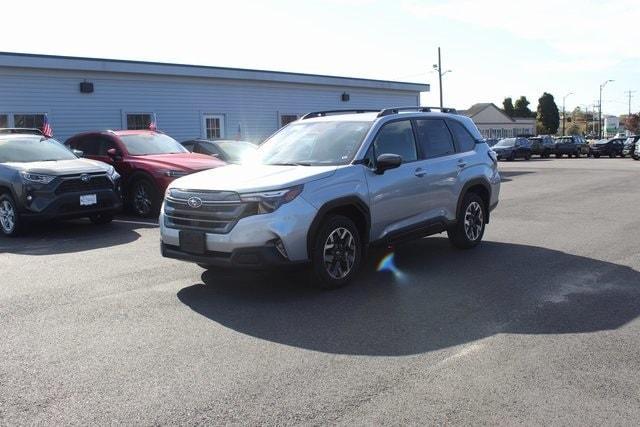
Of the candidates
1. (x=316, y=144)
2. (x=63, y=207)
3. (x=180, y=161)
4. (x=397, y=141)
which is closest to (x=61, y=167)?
(x=63, y=207)

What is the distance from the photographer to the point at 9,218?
33.3ft

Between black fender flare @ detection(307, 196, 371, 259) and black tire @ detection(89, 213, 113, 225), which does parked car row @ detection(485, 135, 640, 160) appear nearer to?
black tire @ detection(89, 213, 113, 225)

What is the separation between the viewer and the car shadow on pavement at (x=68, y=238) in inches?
350

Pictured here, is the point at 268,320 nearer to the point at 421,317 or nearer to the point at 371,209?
the point at 421,317

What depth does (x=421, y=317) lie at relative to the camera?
17.4ft

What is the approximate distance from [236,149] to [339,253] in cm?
941

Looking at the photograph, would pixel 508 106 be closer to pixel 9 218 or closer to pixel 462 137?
pixel 462 137

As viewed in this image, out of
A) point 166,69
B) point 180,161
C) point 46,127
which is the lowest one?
point 180,161

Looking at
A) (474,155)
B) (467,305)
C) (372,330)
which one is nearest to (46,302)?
(372,330)

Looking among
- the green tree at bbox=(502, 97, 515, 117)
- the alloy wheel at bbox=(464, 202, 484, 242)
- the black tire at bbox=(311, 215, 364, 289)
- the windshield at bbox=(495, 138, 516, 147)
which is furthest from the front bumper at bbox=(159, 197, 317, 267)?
the green tree at bbox=(502, 97, 515, 117)

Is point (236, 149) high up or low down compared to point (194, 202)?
up

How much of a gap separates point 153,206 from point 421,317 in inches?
300

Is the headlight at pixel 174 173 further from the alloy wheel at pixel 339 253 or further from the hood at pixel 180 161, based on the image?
the alloy wheel at pixel 339 253

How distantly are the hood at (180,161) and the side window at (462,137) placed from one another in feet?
17.7
